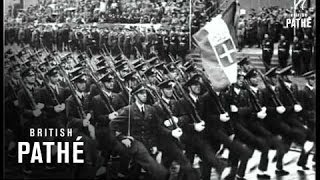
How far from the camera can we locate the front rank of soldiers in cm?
380

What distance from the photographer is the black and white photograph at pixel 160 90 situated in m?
3.80

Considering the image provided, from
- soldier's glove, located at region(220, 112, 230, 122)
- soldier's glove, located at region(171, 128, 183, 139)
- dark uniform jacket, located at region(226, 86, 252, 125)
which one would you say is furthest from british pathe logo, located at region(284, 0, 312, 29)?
soldier's glove, located at region(171, 128, 183, 139)

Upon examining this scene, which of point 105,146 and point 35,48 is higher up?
point 35,48

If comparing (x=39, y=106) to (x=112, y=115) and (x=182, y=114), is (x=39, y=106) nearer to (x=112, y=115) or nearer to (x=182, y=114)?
(x=112, y=115)

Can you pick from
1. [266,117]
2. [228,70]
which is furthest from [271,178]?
[228,70]

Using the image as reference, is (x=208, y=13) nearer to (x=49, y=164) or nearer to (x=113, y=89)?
(x=113, y=89)

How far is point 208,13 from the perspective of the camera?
152 inches

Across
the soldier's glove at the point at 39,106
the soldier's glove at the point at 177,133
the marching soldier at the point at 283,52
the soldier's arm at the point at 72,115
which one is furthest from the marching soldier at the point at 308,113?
the soldier's glove at the point at 39,106

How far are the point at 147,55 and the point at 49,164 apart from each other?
0.98 metres

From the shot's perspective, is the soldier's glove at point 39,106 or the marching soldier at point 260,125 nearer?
Answer: the soldier's glove at point 39,106

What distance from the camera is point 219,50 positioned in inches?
153

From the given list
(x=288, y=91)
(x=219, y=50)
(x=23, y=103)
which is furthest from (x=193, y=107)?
(x=23, y=103)

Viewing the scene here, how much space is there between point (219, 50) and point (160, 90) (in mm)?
485

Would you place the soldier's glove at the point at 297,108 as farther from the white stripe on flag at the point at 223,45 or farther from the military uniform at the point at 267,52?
the white stripe on flag at the point at 223,45
